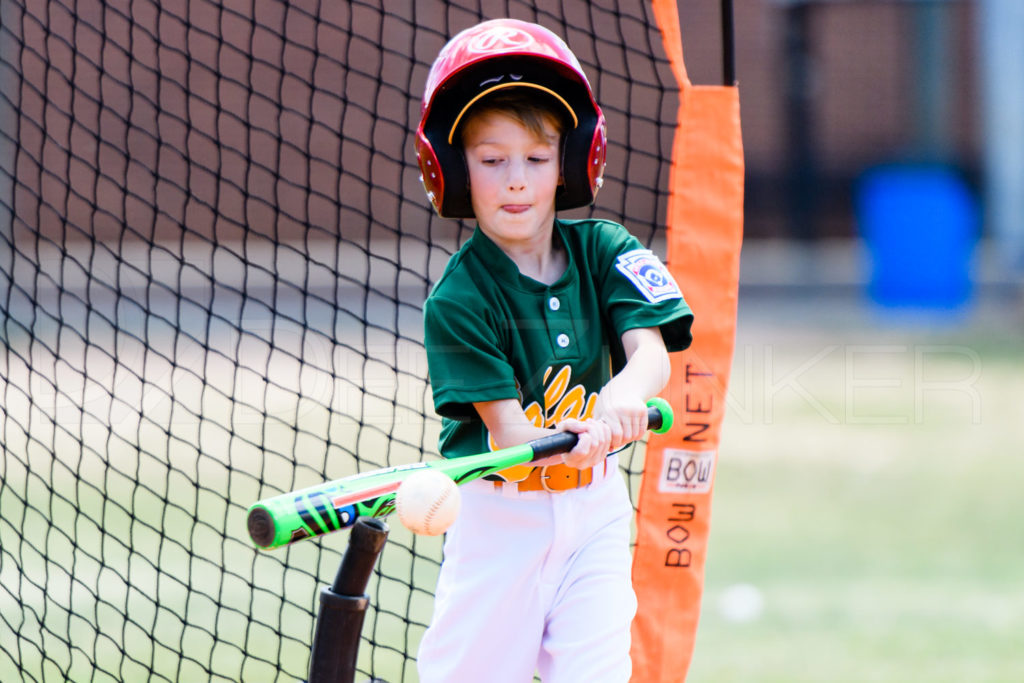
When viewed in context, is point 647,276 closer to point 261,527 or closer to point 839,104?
point 261,527

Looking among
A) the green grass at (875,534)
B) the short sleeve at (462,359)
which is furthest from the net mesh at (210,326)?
the green grass at (875,534)

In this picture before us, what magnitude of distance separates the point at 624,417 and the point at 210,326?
349 inches

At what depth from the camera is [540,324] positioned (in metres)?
2.59

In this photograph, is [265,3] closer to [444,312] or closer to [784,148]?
[784,148]

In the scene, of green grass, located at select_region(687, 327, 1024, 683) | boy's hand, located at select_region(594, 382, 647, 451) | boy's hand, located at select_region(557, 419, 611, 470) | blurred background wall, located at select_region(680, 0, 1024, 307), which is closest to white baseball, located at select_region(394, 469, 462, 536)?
boy's hand, located at select_region(557, 419, 611, 470)

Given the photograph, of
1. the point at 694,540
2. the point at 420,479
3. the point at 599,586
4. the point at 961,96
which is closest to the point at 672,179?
the point at 694,540

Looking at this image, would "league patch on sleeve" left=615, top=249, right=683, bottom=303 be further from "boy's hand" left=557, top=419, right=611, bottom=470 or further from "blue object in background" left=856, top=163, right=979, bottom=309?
"blue object in background" left=856, top=163, right=979, bottom=309

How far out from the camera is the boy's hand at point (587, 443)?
233 centimetres

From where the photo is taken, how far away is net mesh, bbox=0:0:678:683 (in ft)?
13.5

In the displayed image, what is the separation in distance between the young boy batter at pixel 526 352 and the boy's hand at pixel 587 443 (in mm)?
90

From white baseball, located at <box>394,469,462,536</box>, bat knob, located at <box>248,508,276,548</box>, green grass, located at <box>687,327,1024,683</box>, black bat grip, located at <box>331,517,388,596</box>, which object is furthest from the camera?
green grass, located at <box>687,327,1024,683</box>

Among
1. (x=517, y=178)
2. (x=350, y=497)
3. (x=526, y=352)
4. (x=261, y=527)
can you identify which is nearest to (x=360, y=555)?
(x=350, y=497)

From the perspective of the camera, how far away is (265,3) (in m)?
12.3

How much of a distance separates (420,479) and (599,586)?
648 mm
